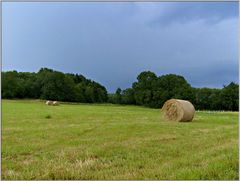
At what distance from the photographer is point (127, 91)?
5178 centimetres

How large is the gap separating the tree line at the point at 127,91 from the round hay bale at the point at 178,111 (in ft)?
80.1

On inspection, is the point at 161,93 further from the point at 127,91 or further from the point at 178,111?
the point at 178,111

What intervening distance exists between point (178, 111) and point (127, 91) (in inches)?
1385

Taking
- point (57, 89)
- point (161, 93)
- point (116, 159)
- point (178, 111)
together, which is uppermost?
point (57, 89)

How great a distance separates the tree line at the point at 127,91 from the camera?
4462 cm

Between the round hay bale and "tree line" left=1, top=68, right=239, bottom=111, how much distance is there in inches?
961

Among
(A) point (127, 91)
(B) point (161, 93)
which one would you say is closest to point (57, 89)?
(A) point (127, 91)

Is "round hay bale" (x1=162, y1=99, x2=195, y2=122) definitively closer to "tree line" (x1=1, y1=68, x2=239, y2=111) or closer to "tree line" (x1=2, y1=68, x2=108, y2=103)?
"tree line" (x1=1, y1=68, x2=239, y2=111)

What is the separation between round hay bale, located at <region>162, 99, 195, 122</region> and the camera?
642 inches

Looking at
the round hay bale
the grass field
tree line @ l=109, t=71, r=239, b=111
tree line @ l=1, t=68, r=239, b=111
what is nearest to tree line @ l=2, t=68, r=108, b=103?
tree line @ l=1, t=68, r=239, b=111

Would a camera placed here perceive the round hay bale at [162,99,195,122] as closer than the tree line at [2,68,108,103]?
Yes

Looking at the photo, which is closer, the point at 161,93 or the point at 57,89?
the point at 161,93

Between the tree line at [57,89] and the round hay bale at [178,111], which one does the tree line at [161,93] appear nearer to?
the tree line at [57,89]

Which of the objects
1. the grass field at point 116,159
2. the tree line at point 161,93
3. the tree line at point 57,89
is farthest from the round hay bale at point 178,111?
the tree line at point 57,89
